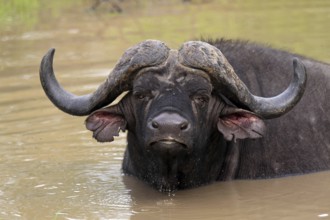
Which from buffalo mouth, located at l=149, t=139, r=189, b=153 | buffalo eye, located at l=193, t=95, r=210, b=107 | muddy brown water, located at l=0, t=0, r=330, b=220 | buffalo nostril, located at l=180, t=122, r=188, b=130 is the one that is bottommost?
muddy brown water, located at l=0, t=0, r=330, b=220

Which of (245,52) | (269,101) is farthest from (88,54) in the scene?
(269,101)

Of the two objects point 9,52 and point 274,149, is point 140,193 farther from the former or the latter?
point 9,52

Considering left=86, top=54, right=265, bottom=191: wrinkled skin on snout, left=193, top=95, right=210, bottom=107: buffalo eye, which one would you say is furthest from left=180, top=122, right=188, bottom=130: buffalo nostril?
left=193, top=95, right=210, bottom=107: buffalo eye

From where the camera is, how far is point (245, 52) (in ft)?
27.4

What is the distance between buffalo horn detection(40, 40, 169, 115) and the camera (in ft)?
23.6

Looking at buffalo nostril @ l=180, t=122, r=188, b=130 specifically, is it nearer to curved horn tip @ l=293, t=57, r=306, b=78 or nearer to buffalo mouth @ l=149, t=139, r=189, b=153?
buffalo mouth @ l=149, t=139, r=189, b=153

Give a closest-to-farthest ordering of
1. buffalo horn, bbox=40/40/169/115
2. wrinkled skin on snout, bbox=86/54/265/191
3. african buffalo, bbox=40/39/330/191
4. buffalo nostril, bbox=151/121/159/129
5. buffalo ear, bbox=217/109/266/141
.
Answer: buffalo nostril, bbox=151/121/159/129, wrinkled skin on snout, bbox=86/54/265/191, african buffalo, bbox=40/39/330/191, buffalo horn, bbox=40/40/169/115, buffalo ear, bbox=217/109/266/141

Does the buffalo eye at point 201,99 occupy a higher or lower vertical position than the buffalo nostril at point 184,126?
higher

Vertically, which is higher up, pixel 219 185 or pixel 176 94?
pixel 176 94

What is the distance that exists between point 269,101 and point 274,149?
0.75 meters

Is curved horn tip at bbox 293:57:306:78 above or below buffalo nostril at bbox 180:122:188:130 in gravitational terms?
above

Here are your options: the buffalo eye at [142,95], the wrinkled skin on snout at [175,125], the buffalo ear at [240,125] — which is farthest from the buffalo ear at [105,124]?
the buffalo ear at [240,125]

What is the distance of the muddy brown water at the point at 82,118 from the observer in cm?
728

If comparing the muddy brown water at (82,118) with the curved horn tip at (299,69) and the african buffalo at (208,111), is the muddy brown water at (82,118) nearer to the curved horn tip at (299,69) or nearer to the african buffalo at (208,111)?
the african buffalo at (208,111)
